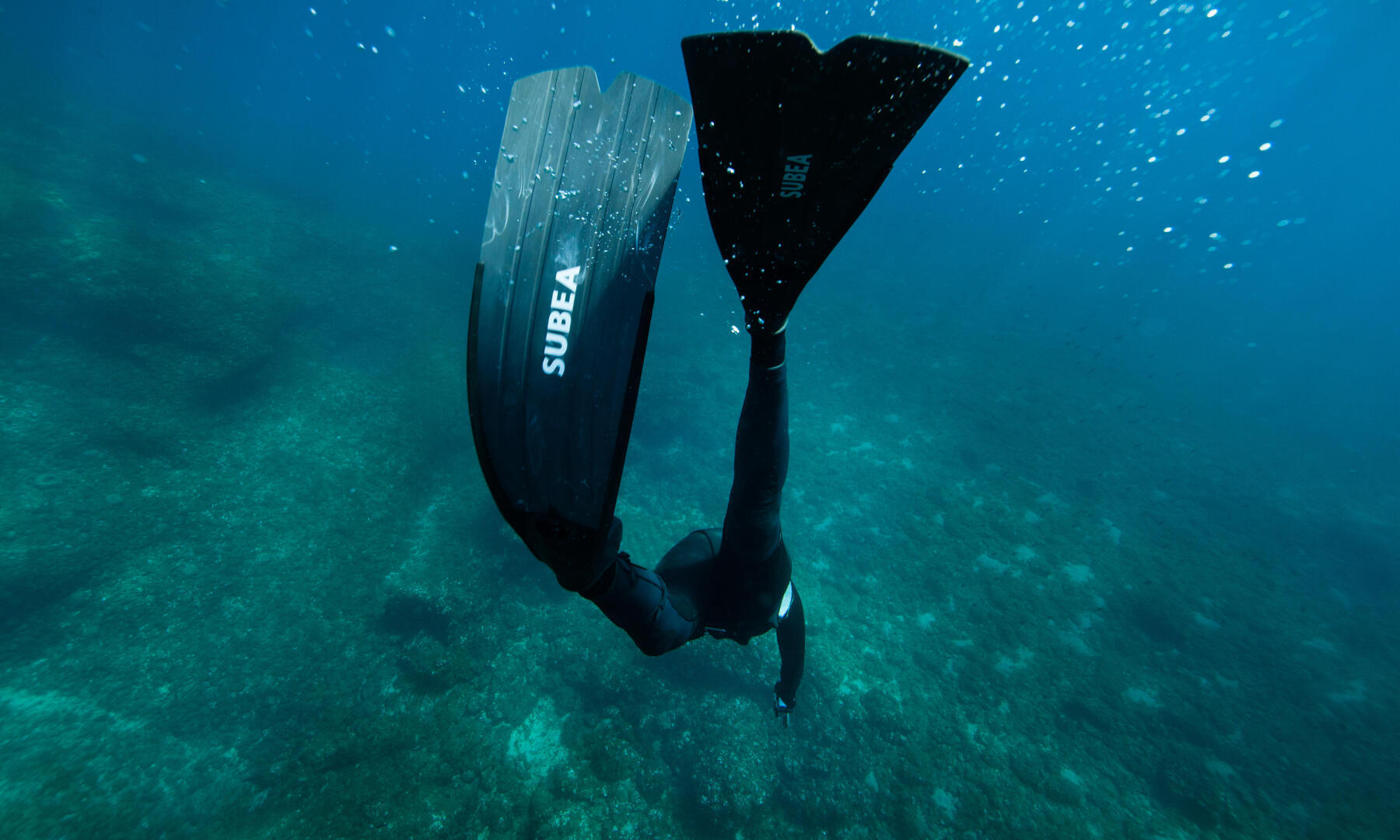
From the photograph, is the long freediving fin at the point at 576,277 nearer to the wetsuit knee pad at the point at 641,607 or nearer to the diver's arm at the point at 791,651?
the wetsuit knee pad at the point at 641,607

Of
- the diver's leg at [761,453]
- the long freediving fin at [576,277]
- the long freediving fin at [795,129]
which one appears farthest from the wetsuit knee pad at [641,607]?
the long freediving fin at [795,129]

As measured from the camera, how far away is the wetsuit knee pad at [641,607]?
83.7 inches

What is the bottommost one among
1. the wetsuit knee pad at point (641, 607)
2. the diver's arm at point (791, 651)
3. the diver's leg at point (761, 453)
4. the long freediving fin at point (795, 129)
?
the diver's arm at point (791, 651)

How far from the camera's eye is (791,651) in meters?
4.68

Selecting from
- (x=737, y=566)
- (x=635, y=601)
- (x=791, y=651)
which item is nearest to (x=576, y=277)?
(x=635, y=601)

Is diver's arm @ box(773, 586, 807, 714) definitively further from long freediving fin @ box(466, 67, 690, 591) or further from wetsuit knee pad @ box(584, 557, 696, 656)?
long freediving fin @ box(466, 67, 690, 591)

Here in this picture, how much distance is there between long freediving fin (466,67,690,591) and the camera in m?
1.76

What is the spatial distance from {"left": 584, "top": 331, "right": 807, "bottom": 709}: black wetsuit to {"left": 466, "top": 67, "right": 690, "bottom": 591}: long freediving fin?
470mm

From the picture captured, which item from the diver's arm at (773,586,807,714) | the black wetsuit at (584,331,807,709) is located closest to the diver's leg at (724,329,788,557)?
the black wetsuit at (584,331,807,709)

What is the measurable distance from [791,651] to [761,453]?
3.02m

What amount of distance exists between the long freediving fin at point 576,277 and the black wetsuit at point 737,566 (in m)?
0.47

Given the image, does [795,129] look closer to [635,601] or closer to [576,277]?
[576,277]

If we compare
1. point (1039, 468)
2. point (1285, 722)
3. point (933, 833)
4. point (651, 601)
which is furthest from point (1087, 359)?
point (651, 601)

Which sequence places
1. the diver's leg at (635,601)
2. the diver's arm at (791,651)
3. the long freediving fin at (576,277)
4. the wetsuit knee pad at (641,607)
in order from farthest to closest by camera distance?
the diver's arm at (791,651) < the wetsuit knee pad at (641,607) < the diver's leg at (635,601) < the long freediving fin at (576,277)
